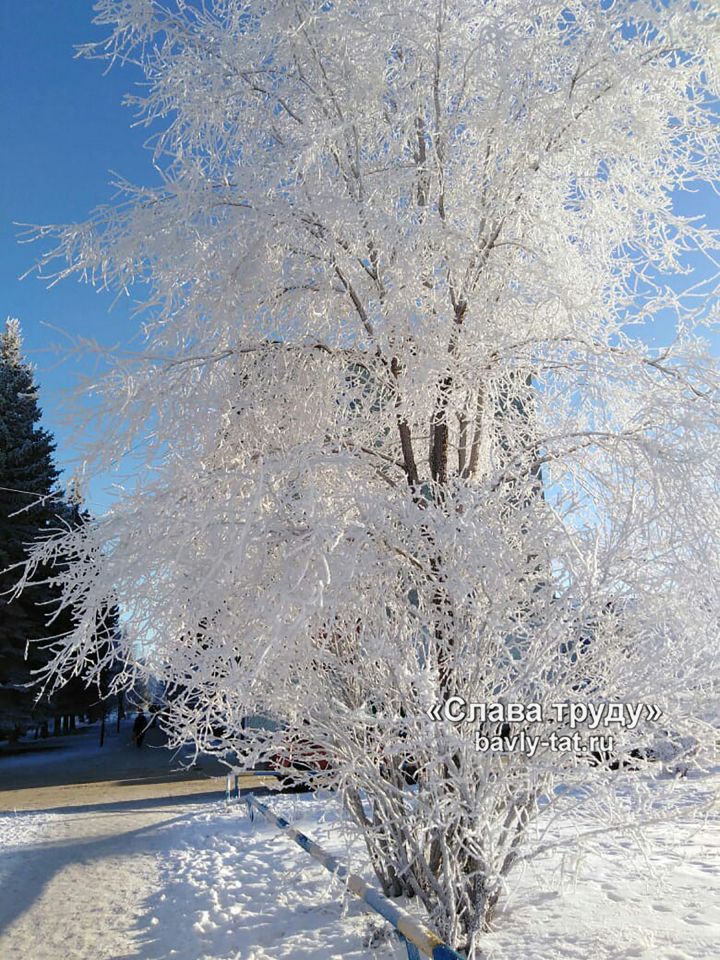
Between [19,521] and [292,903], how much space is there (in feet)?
72.0

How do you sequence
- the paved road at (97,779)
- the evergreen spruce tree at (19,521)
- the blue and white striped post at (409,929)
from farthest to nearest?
the evergreen spruce tree at (19,521) < the paved road at (97,779) < the blue and white striped post at (409,929)

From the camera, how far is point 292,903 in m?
5.24

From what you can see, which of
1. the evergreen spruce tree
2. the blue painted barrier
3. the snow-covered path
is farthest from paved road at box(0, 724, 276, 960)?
the evergreen spruce tree

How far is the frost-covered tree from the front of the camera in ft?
11.6

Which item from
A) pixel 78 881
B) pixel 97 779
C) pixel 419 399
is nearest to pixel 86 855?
pixel 78 881

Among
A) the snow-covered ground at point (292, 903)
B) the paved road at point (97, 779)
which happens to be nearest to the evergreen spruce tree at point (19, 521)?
the paved road at point (97, 779)

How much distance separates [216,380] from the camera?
4.45 meters

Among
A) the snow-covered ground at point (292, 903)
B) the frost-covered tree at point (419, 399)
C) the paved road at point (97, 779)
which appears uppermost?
the frost-covered tree at point (419, 399)

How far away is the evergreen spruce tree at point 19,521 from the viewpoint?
22.8 metres

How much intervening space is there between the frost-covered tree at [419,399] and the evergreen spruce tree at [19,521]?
1932 centimetres

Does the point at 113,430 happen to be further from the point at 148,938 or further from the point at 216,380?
the point at 148,938

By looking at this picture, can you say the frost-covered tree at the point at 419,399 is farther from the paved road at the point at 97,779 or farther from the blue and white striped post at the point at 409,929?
the paved road at the point at 97,779

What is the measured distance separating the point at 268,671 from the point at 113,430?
1.69 m

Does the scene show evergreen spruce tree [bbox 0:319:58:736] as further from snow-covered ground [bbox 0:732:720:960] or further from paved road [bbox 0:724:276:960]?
snow-covered ground [bbox 0:732:720:960]
